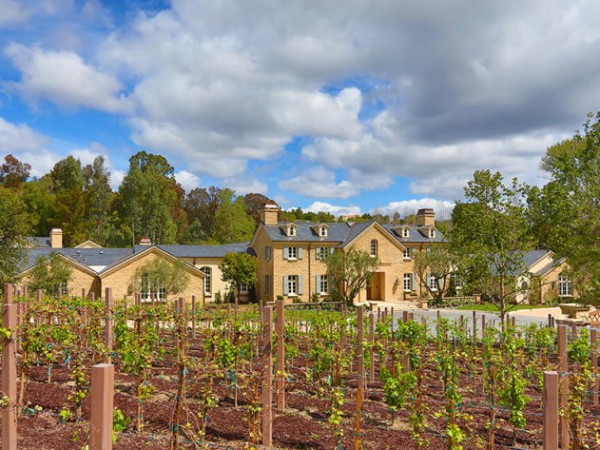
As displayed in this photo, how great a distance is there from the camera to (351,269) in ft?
100

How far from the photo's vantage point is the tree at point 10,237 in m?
23.0

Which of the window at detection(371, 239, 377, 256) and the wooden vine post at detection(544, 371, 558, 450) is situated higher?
the window at detection(371, 239, 377, 256)

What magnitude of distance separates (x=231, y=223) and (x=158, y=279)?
24.8m

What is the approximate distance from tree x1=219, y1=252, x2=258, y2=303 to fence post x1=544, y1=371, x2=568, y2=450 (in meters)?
27.9

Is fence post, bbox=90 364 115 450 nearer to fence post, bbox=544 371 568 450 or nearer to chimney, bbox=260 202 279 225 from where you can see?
fence post, bbox=544 371 568 450

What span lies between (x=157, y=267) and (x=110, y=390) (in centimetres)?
2656

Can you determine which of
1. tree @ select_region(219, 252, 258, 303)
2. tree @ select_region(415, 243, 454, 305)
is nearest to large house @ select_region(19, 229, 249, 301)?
tree @ select_region(219, 252, 258, 303)

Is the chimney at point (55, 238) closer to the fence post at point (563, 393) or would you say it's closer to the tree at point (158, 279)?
the tree at point (158, 279)

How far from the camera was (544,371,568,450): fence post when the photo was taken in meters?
4.11

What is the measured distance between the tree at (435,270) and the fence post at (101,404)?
96.1 ft

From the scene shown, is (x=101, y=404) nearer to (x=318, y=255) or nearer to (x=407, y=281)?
(x=318, y=255)

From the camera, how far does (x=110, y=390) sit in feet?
10.6

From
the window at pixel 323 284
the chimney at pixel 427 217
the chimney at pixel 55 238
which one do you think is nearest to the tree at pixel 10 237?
the chimney at pixel 55 238

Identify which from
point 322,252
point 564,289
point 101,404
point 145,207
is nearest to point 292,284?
point 322,252
